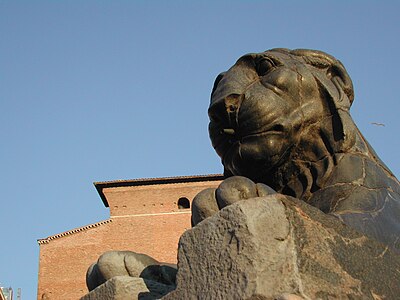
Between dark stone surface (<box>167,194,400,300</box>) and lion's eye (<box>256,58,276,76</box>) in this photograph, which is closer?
dark stone surface (<box>167,194,400,300</box>)

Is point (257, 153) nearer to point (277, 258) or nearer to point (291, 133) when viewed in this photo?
point (291, 133)

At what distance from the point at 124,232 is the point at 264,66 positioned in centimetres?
3666

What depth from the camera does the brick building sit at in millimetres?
39594

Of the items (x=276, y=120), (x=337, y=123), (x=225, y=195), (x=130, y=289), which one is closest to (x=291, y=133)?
(x=276, y=120)

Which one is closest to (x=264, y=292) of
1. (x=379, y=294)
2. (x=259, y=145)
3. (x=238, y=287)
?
(x=238, y=287)

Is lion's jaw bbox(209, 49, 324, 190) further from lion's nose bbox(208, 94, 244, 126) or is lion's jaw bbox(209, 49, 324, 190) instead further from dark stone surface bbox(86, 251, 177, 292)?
dark stone surface bbox(86, 251, 177, 292)

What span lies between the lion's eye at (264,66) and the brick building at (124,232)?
34.6m

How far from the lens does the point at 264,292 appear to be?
282 centimetres

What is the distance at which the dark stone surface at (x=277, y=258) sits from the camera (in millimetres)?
2869

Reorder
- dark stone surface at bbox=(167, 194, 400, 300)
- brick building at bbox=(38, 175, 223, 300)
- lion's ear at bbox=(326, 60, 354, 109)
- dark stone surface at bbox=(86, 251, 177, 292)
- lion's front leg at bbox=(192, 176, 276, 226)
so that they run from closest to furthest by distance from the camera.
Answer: dark stone surface at bbox=(167, 194, 400, 300), lion's front leg at bbox=(192, 176, 276, 226), dark stone surface at bbox=(86, 251, 177, 292), lion's ear at bbox=(326, 60, 354, 109), brick building at bbox=(38, 175, 223, 300)

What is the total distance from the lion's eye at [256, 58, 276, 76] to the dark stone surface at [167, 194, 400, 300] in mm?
1274

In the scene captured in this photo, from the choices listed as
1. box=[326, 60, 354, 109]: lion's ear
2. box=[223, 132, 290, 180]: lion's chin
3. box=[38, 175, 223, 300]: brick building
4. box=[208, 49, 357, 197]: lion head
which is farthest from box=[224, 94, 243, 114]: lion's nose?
box=[38, 175, 223, 300]: brick building

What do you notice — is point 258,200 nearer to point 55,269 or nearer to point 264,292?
point 264,292

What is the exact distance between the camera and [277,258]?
2.90 metres
